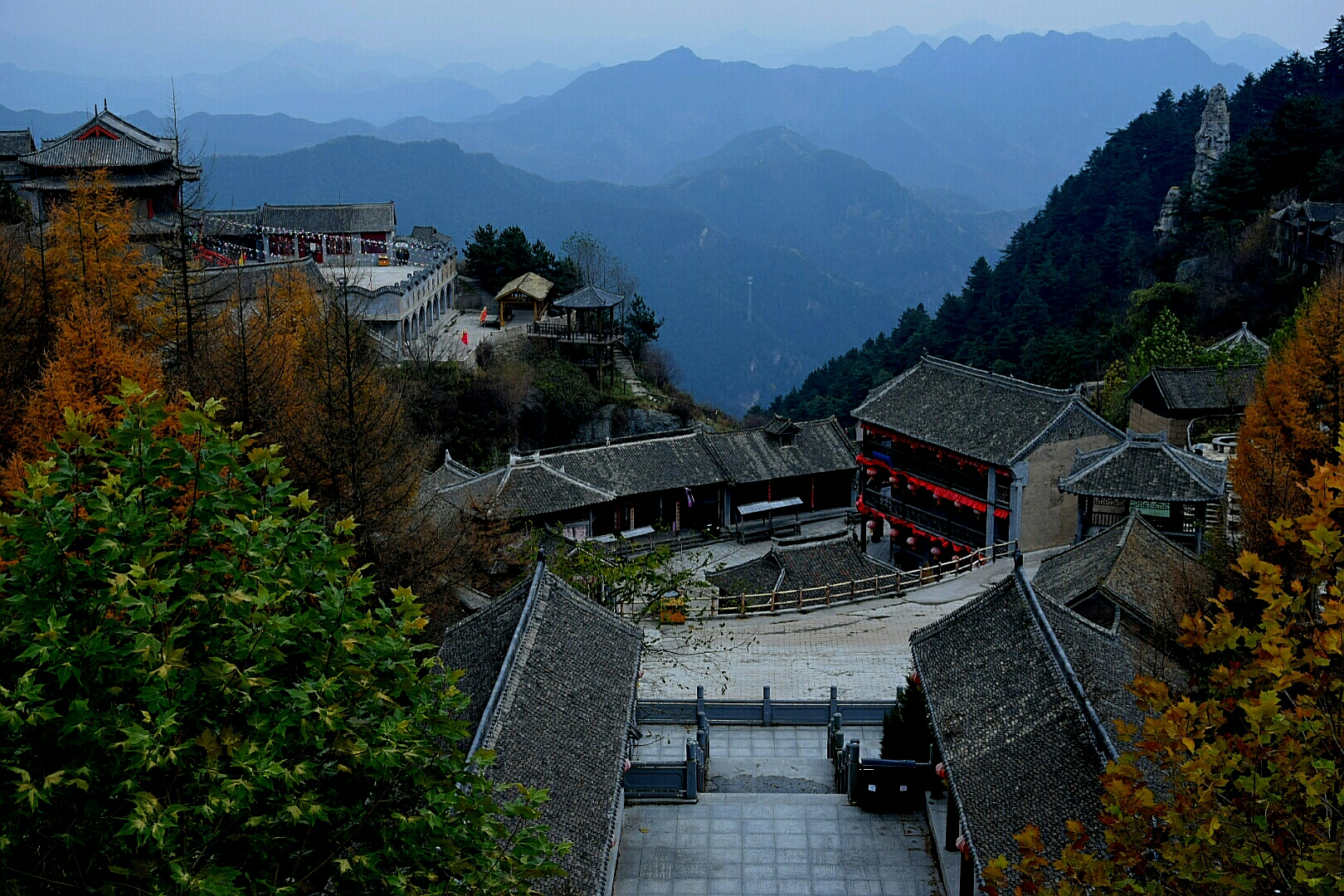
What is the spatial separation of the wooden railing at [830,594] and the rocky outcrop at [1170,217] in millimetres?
38136

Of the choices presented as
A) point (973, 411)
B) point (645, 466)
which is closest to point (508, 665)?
point (645, 466)

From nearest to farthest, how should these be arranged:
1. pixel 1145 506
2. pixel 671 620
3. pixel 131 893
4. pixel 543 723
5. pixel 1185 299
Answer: pixel 131 893, pixel 543 723, pixel 671 620, pixel 1145 506, pixel 1185 299

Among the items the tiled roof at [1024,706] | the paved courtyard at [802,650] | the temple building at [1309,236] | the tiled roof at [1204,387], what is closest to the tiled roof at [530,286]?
the tiled roof at [1204,387]

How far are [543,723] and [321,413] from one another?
11.5 meters

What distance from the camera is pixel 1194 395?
3784cm

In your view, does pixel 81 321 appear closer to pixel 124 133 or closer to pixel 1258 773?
pixel 1258 773

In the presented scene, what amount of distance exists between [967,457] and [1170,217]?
3717cm

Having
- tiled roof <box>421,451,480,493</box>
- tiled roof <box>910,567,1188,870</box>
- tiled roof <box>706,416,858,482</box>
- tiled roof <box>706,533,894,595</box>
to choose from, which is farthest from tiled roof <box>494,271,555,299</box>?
tiled roof <box>910,567,1188,870</box>

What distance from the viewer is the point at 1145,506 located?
29797 millimetres

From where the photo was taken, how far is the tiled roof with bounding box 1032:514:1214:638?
21312 millimetres

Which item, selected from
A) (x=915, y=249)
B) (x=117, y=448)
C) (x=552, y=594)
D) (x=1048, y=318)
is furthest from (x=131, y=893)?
(x=915, y=249)

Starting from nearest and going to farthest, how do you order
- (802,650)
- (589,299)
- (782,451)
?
(802,650) → (782,451) → (589,299)

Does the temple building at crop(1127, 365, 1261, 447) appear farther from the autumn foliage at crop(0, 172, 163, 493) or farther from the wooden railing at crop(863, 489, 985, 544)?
the autumn foliage at crop(0, 172, 163, 493)

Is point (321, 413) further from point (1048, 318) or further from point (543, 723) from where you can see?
point (1048, 318)
